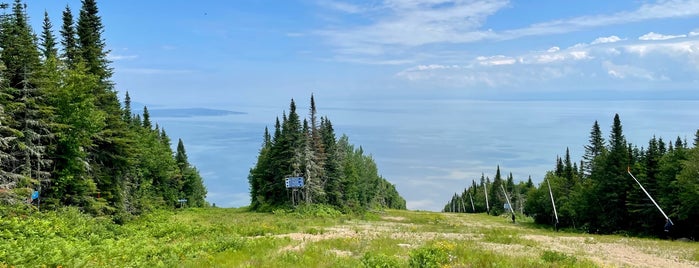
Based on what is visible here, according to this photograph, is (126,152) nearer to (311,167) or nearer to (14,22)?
(14,22)

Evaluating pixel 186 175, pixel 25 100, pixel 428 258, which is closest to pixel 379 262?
pixel 428 258

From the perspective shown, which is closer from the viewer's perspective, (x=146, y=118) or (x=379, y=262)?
(x=379, y=262)

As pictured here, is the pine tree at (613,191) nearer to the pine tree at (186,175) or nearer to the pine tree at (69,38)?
the pine tree at (69,38)

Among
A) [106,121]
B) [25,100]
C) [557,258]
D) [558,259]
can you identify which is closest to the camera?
[558,259]

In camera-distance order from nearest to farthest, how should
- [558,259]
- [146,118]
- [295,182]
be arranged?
1. [558,259]
2. [295,182]
3. [146,118]

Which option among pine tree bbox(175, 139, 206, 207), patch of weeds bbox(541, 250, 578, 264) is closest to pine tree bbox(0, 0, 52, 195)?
patch of weeds bbox(541, 250, 578, 264)

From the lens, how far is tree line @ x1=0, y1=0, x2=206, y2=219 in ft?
96.8

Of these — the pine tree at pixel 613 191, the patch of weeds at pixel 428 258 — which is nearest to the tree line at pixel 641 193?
the pine tree at pixel 613 191

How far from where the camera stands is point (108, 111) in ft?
139

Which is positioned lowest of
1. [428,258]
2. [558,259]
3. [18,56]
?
[558,259]

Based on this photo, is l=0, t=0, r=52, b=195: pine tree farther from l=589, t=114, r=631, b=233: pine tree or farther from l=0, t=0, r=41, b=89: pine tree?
l=589, t=114, r=631, b=233: pine tree

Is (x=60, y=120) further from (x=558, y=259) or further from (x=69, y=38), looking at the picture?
(x=558, y=259)

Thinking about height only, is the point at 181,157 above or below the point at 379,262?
above

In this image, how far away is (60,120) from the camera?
112 ft
